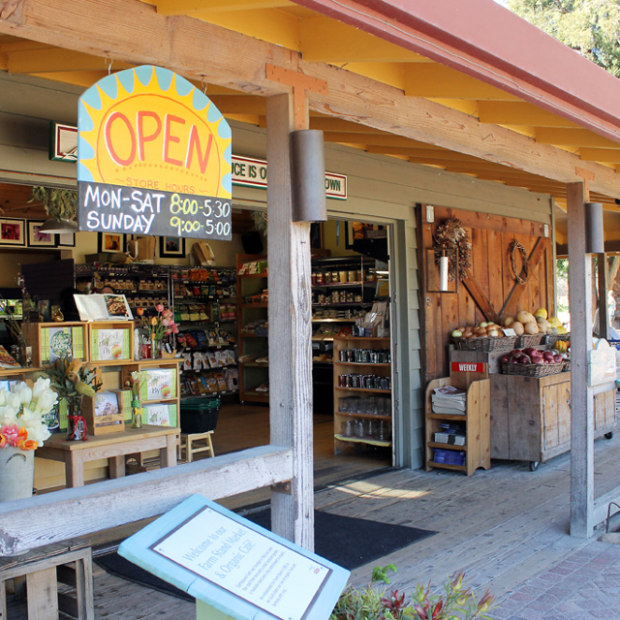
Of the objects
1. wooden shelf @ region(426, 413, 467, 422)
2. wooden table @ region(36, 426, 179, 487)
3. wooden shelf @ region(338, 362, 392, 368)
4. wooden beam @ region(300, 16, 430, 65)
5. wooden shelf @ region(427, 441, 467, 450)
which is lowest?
wooden shelf @ region(427, 441, 467, 450)

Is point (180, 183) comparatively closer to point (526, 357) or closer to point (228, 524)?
point (228, 524)

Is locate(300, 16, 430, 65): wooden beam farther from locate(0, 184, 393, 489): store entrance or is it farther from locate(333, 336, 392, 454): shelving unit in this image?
locate(333, 336, 392, 454): shelving unit

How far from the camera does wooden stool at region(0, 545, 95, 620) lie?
3392 mm

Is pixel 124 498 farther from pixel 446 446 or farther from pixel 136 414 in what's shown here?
pixel 446 446

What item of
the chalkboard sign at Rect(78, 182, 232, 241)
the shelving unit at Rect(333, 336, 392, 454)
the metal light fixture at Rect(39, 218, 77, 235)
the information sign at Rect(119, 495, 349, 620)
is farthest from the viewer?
the metal light fixture at Rect(39, 218, 77, 235)

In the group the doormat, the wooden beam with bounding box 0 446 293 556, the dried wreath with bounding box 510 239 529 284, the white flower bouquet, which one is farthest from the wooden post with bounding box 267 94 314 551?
the dried wreath with bounding box 510 239 529 284

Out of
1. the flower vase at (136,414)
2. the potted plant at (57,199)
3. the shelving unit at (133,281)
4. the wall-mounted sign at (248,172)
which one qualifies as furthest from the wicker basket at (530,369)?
the shelving unit at (133,281)

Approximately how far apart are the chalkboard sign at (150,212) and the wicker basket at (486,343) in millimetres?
4973

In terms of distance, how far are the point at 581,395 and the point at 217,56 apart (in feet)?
12.0

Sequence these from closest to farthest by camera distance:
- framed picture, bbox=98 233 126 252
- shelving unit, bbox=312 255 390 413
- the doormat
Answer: the doormat
framed picture, bbox=98 233 126 252
shelving unit, bbox=312 255 390 413

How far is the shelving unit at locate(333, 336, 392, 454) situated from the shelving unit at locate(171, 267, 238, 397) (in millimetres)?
4172

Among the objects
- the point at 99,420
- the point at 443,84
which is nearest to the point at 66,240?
the point at 99,420

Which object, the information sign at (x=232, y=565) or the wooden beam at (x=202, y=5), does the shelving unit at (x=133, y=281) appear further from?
the information sign at (x=232, y=565)

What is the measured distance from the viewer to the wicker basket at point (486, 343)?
7340 mm
